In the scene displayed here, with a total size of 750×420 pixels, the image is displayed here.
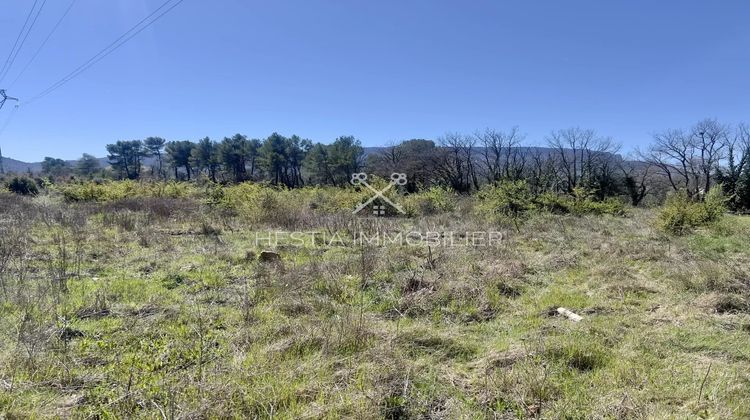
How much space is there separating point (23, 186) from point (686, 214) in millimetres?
36675

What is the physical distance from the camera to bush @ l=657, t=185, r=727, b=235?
1051cm

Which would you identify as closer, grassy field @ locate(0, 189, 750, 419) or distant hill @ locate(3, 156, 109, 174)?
grassy field @ locate(0, 189, 750, 419)

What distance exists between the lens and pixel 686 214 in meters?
10.6

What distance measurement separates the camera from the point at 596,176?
37406mm

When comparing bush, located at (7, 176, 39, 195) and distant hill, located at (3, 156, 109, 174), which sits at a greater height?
distant hill, located at (3, 156, 109, 174)

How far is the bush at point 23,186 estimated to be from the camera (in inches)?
999

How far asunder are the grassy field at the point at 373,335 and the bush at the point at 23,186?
2503cm

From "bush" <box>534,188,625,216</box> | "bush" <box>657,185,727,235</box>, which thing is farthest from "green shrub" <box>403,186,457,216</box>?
"bush" <box>657,185,727,235</box>

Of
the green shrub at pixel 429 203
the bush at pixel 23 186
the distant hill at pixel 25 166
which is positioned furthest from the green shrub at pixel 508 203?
A: the distant hill at pixel 25 166

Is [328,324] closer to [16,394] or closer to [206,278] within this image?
[16,394]

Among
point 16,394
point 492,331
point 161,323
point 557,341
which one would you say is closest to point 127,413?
point 16,394

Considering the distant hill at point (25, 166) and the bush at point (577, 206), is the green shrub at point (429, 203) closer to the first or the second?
the bush at point (577, 206)

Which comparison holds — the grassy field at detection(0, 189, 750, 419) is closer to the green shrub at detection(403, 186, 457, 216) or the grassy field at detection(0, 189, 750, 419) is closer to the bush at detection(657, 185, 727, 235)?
the bush at detection(657, 185, 727, 235)

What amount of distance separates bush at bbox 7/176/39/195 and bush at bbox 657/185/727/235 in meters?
34.6
